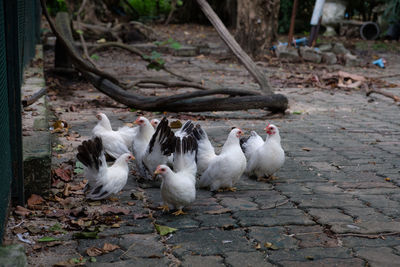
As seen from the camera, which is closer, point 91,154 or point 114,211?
point 114,211

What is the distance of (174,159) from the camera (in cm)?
399

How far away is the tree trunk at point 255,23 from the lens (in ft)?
43.4

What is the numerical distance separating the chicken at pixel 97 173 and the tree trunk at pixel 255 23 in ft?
32.7

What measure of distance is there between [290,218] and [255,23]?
1025 centimetres

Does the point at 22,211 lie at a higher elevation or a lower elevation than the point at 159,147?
lower

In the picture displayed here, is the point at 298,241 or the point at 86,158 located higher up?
the point at 86,158

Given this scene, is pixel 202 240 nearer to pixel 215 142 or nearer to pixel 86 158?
pixel 86 158

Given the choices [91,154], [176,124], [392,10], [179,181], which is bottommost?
[176,124]

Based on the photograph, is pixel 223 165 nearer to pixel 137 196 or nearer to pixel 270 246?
pixel 137 196

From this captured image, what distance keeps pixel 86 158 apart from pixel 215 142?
215cm

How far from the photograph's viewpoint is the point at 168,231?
3443mm

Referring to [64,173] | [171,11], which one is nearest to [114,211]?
[64,173]

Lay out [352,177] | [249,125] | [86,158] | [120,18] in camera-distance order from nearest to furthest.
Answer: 1. [86,158]
2. [352,177]
3. [249,125]
4. [120,18]

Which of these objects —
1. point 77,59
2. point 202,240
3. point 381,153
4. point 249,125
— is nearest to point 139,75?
point 77,59
